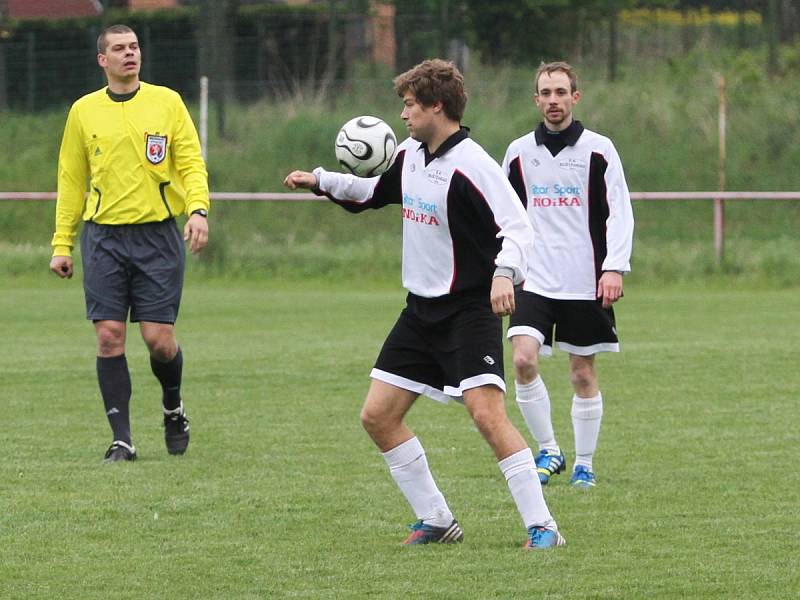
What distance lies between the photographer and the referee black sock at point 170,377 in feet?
25.5

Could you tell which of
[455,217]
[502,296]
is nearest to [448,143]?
[455,217]

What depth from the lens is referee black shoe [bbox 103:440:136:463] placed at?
24.7 ft

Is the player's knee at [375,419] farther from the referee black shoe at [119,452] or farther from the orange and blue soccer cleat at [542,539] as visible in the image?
the referee black shoe at [119,452]

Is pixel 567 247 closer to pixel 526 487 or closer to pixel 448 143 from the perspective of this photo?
pixel 448 143

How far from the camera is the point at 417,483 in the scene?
18.9ft

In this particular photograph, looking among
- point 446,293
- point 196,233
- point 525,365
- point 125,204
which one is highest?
point 125,204

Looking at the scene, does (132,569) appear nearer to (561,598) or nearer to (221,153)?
(561,598)

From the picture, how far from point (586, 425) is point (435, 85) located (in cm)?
223

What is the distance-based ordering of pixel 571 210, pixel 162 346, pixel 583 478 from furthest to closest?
1. pixel 162 346
2. pixel 571 210
3. pixel 583 478

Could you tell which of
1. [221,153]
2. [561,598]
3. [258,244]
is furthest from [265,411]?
[221,153]

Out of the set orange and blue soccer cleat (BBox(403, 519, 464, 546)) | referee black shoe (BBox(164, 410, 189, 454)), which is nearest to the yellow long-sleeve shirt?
referee black shoe (BBox(164, 410, 189, 454))

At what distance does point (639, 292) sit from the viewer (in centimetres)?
1853

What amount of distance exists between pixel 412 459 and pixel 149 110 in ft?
8.83

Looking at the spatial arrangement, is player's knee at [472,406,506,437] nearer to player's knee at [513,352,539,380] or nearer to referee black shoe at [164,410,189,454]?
player's knee at [513,352,539,380]
